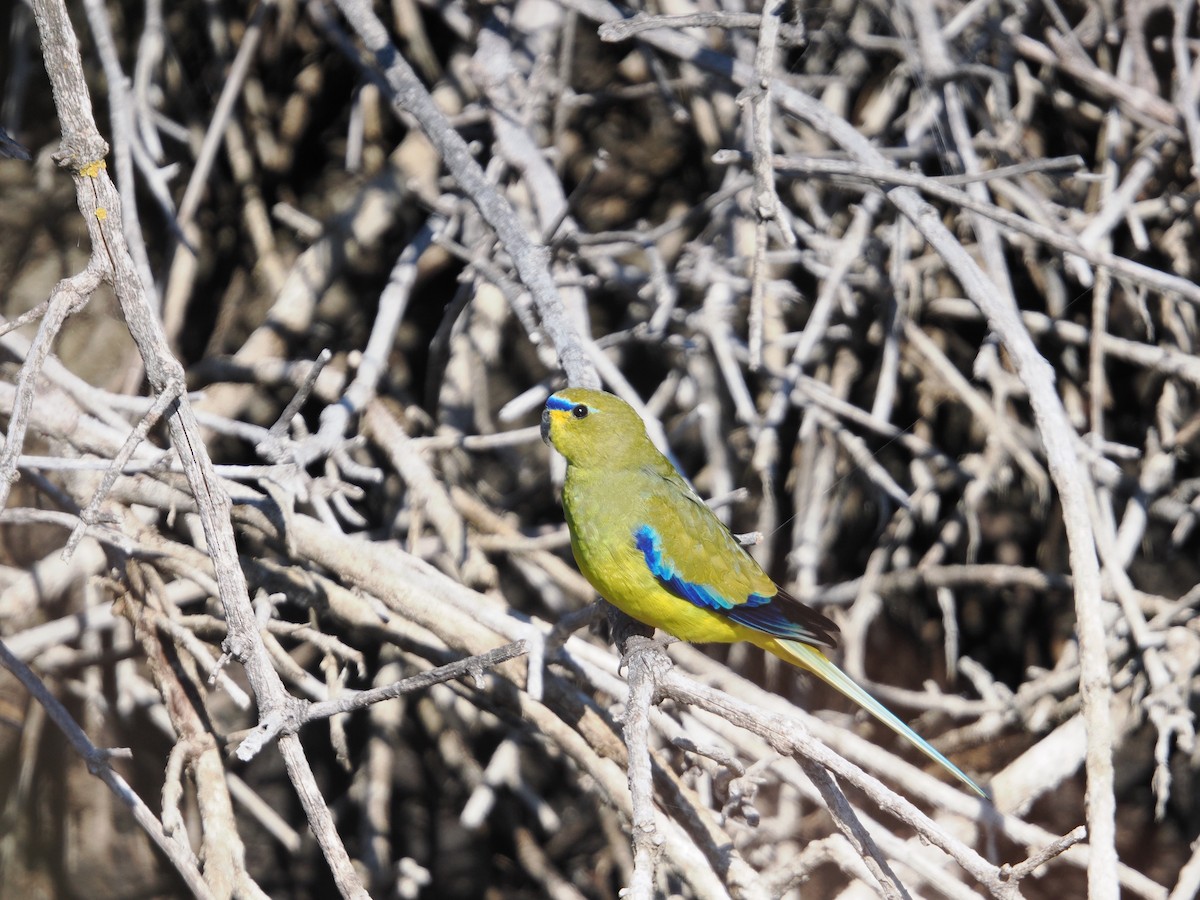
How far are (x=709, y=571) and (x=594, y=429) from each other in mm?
519

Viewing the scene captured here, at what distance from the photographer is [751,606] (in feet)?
9.87

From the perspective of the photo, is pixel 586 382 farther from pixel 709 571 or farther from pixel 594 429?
pixel 709 571

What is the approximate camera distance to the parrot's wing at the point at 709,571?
9.55 feet

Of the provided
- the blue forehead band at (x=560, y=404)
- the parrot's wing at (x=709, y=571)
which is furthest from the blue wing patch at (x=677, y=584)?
the blue forehead band at (x=560, y=404)

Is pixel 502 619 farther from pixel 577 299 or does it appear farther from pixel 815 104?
pixel 815 104

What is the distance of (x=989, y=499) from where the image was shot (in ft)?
14.4

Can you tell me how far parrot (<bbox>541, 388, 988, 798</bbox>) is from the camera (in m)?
2.85

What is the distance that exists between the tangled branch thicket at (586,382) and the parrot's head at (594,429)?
113 millimetres

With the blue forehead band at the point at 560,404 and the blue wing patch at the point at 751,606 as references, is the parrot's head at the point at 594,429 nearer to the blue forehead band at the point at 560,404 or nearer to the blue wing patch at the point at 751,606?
the blue forehead band at the point at 560,404

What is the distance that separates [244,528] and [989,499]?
3005mm

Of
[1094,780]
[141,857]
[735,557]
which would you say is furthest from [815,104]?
[141,857]

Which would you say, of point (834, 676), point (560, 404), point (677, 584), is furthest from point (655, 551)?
point (834, 676)

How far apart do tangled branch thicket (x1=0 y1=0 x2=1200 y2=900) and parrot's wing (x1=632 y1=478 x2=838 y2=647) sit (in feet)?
0.80

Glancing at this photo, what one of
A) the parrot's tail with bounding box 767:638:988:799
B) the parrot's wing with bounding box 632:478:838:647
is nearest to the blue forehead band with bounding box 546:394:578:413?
the parrot's wing with bounding box 632:478:838:647
